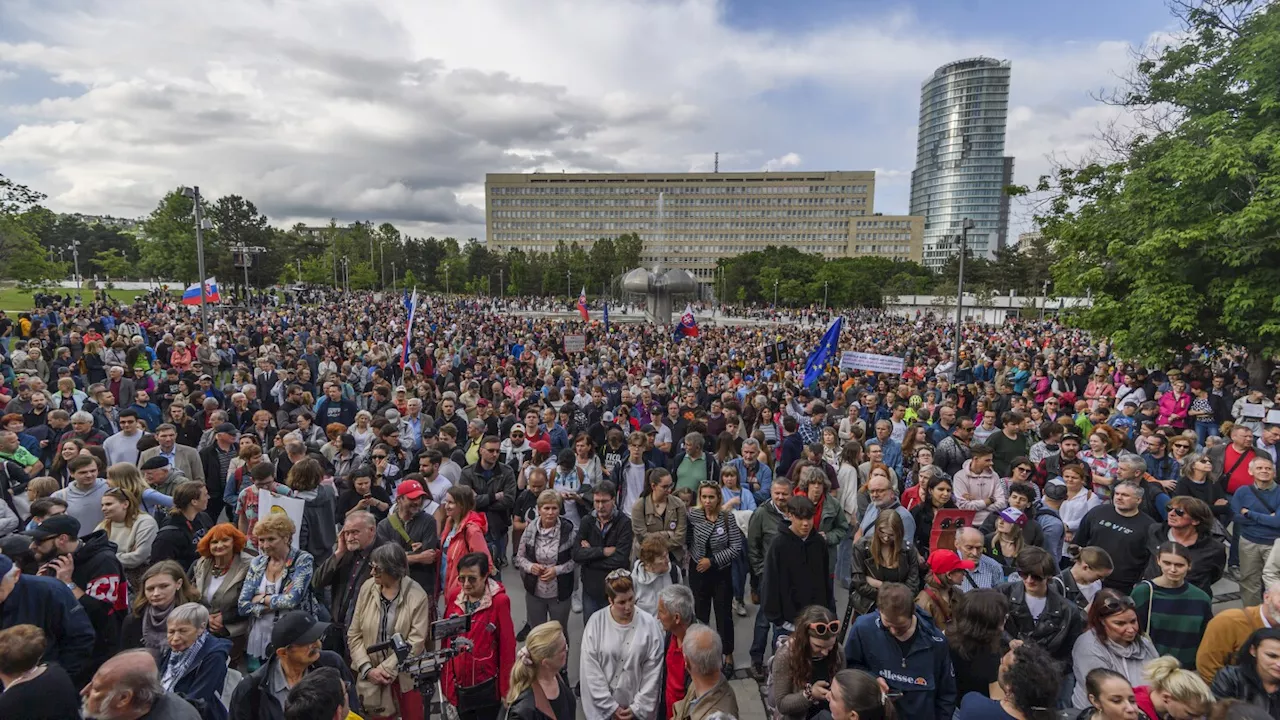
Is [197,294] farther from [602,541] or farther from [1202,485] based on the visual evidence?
[1202,485]

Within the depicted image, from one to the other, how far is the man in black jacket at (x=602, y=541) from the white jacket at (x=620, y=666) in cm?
116

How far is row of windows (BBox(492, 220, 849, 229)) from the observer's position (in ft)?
452

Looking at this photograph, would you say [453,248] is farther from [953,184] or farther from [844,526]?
[953,184]

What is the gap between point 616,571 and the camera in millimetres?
3529

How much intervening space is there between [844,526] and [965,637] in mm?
2002

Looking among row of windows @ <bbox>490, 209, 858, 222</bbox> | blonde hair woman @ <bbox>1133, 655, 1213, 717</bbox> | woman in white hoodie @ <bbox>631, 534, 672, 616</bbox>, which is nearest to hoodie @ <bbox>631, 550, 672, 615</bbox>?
woman in white hoodie @ <bbox>631, 534, 672, 616</bbox>

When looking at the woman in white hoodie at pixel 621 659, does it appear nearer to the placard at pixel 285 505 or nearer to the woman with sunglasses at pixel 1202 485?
the placard at pixel 285 505

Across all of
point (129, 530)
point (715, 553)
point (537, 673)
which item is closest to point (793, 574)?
point (715, 553)

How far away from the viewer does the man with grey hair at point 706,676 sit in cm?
303

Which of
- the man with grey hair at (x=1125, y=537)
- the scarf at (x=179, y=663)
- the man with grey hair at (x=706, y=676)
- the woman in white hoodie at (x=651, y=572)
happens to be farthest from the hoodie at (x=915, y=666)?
the scarf at (x=179, y=663)

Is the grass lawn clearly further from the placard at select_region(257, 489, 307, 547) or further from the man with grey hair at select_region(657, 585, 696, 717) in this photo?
the man with grey hair at select_region(657, 585, 696, 717)

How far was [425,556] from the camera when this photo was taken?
463 cm

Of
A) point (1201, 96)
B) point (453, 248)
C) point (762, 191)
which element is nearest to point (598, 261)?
point (453, 248)

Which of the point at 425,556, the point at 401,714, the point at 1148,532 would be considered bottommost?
the point at 401,714
